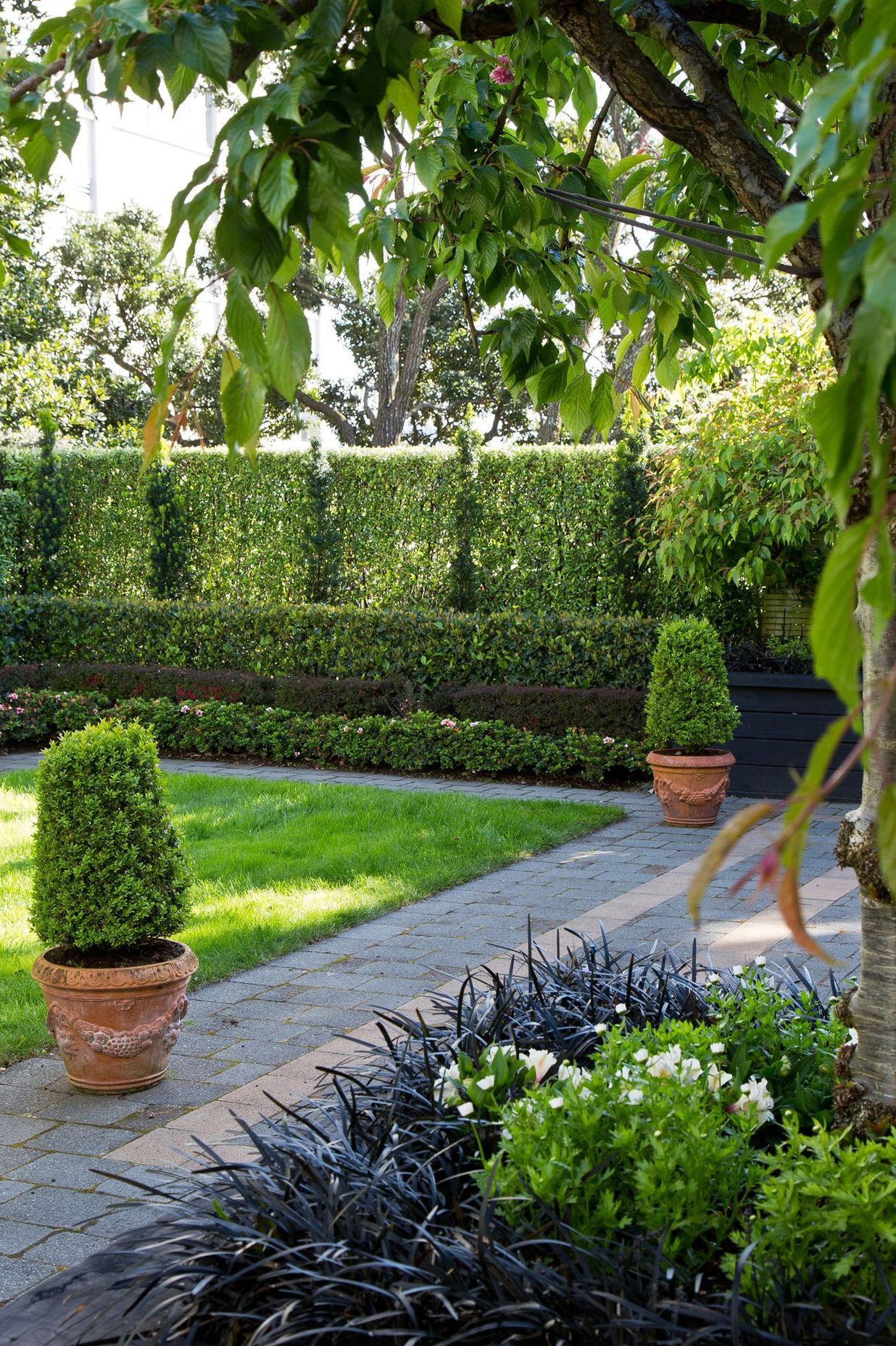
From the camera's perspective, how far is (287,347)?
140 centimetres

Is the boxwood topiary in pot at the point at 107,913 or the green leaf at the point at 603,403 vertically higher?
the green leaf at the point at 603,403

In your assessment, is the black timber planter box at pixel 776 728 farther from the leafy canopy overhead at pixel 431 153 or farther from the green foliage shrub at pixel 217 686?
the leafy canopy overhead at pixel 431 153

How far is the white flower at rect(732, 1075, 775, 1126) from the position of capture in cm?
233

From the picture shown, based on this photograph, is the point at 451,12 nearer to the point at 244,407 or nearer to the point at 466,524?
the point at 244,407

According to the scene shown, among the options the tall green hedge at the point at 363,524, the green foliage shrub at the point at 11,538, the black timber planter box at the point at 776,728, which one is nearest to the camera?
the black timber planter box at the point at 776,728

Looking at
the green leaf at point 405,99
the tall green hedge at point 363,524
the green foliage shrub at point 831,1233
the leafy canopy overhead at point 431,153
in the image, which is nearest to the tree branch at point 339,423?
the tall green hedge at point 363,524

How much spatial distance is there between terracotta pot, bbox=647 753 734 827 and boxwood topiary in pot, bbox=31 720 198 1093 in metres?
4.67

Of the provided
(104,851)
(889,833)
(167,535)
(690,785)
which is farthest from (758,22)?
(167,535)

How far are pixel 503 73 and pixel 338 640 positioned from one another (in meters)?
8.67

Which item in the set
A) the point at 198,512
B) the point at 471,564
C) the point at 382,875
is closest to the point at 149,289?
the point at 198,512

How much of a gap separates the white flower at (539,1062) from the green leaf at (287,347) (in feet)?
5.34

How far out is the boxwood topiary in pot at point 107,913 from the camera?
12.5 feet

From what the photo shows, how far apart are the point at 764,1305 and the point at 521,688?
8.47 meters

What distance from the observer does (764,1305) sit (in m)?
1.85
